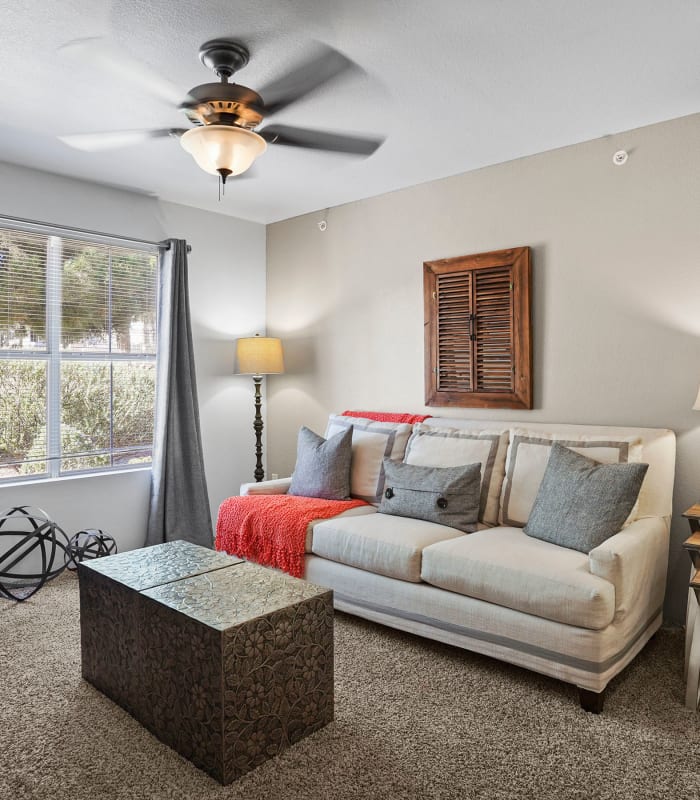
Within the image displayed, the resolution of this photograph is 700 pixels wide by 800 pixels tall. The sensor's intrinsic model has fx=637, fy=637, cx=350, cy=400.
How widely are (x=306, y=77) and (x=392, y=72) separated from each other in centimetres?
36

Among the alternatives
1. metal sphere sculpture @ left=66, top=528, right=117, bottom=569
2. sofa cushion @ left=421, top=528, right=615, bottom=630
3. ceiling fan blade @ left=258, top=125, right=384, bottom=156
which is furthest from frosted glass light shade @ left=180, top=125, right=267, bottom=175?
metal sphere sculpture @ left=66, top=528, right=117, bottom=569

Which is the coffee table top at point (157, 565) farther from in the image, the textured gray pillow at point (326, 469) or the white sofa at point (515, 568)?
the textured gray pillow at point (326, 469)

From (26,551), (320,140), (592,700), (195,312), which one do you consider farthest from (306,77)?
(26,551)

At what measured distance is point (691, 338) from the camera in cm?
311

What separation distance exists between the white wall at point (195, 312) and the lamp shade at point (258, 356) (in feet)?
0.99

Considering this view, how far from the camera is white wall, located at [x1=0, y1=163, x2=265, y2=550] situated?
3961 millimetres

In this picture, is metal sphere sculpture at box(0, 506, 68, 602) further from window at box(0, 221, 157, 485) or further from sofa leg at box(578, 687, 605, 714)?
sofa leg at box(578, 687, 605, 714)

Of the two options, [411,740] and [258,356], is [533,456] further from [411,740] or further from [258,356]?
[258,356]

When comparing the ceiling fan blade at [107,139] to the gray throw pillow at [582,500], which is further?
the ceiling fan blade at [107,139]

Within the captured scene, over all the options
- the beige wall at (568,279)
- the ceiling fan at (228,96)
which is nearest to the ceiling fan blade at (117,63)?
the ceiling fan at (228,96)

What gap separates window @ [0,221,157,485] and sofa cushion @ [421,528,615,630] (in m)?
2.53

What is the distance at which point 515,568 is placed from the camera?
253 centimetres

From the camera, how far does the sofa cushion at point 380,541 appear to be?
2885 mm

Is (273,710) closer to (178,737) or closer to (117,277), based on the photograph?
(178,737)
